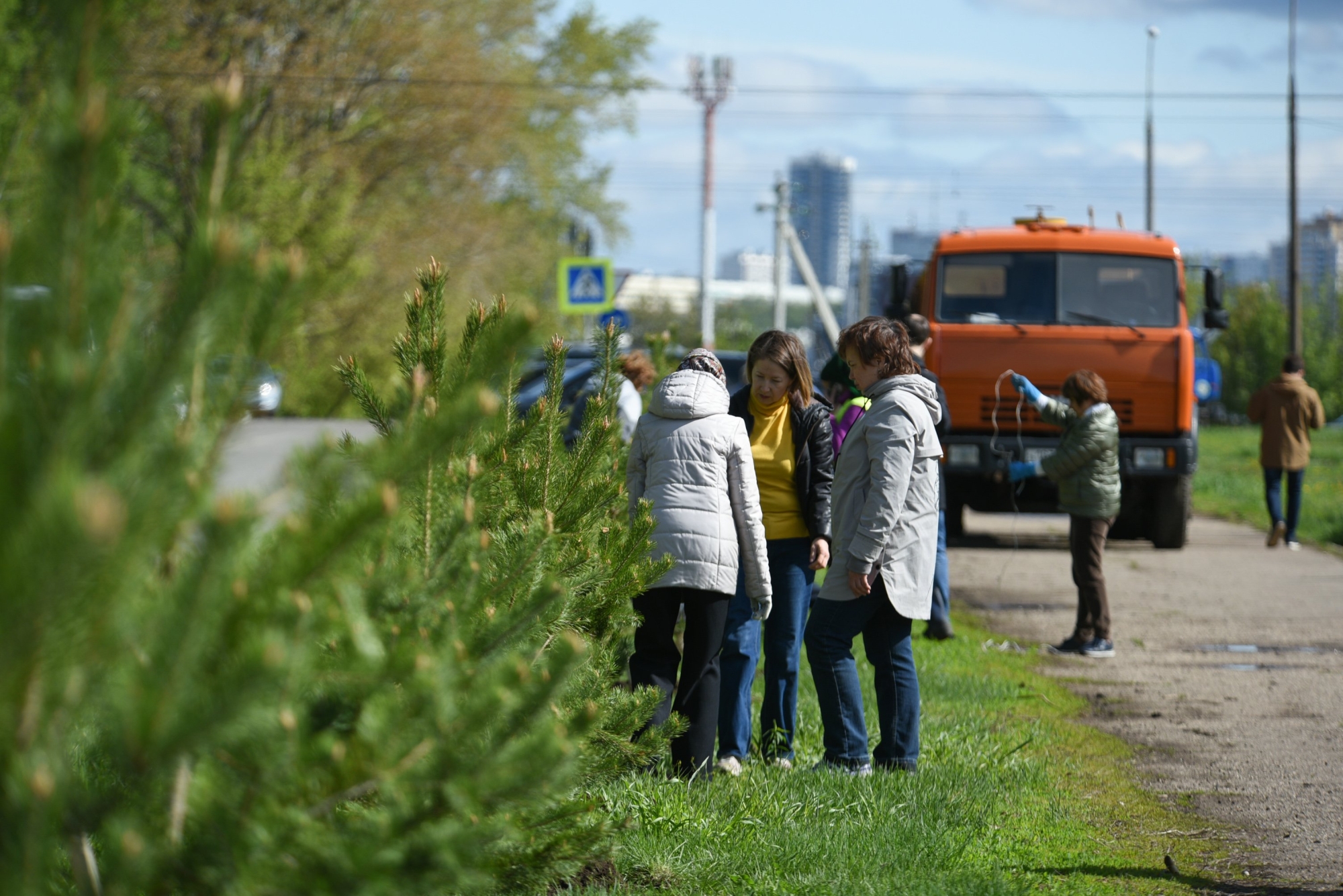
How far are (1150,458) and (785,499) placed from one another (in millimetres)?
8125

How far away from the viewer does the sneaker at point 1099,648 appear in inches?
340

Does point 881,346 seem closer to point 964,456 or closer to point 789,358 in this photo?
point 789,358

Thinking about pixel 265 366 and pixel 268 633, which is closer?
pixel 268 633

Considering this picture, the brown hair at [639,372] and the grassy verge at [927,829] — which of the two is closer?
the grassy verge at [927,829]

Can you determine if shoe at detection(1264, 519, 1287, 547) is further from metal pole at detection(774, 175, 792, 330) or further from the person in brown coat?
metal pole at detection(774, 175, 792, 330)

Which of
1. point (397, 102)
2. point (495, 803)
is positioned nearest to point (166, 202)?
point (397, 102)

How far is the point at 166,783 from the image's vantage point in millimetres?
1876

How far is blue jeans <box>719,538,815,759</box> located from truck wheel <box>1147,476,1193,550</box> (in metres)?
8.33

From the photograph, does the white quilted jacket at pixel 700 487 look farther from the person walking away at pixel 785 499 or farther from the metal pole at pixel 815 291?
the metal pole at pixel 815 291

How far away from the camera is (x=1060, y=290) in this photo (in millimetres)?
13258

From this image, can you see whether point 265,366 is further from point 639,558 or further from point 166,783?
point 639,558

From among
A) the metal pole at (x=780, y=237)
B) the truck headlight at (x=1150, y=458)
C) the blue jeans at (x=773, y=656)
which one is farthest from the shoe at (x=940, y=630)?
the metal pole at (x=780, y=237)

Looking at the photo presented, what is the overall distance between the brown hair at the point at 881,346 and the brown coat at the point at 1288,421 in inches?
381

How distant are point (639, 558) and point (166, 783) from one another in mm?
2302
